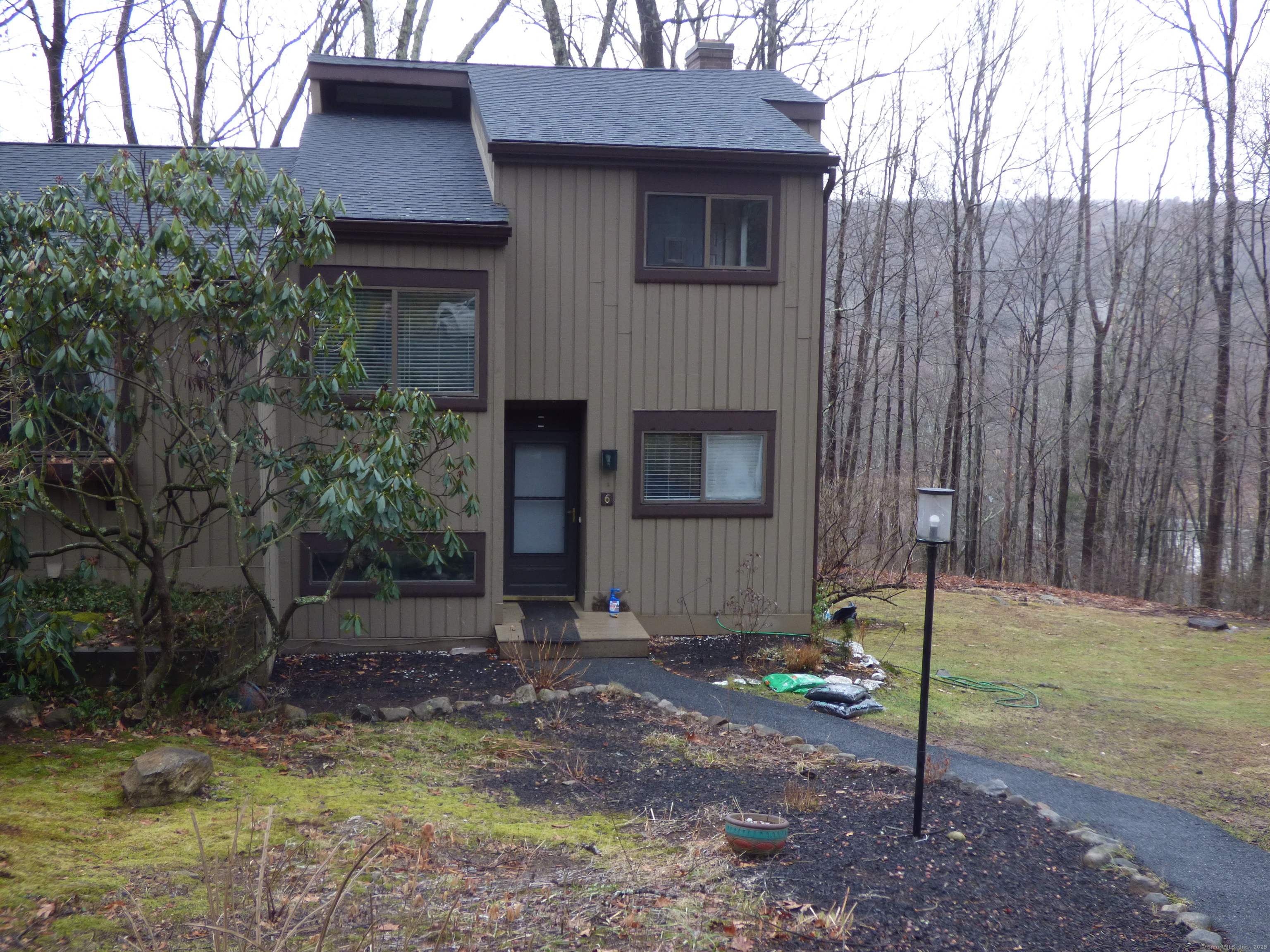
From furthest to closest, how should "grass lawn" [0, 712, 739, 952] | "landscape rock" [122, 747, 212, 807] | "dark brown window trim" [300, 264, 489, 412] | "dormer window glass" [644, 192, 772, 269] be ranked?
"dormer window glass" [644, 192, 772, 269] < "dark brown window trim" [300, 264, 489, 412] < "landscape rock" [122, 747, 212, 807] < "grass lawn" [0, 712, 739, 952]

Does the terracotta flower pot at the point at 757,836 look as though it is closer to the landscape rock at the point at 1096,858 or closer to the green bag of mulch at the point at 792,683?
the landscape rock at the point at 1096,858

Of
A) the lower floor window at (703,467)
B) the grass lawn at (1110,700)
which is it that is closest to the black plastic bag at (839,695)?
the grass lawn at (1110,700)

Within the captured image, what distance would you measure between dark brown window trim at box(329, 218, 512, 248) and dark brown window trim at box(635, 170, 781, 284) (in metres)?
1.60

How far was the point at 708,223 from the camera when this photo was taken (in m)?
9.94

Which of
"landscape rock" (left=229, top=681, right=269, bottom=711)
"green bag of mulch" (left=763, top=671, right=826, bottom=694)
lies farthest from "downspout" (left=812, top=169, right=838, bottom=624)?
"landscape rock" (left=229, top=681, right=269, bottom=711)

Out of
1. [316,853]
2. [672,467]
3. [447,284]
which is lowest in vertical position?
[316,853]

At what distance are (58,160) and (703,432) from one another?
7679 millimetres

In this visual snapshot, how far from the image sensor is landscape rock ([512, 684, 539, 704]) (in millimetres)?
7473

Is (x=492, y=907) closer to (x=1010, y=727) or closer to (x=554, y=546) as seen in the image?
(x=1010, y=727)

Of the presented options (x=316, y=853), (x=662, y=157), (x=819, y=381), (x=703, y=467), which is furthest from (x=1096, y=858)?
(x=662, y=157)

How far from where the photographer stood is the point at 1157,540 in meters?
23.0

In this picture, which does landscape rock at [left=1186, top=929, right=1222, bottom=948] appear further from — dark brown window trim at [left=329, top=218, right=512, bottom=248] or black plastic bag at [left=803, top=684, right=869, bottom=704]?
dark brown window trim at [left=329, top=218, right=512, bottom=248]

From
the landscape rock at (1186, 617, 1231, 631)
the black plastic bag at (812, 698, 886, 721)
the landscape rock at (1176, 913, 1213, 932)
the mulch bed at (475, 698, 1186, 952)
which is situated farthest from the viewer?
the landscape rock at (1186, 617, 1231, 631)

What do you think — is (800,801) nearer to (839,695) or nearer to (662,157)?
(839,695)
